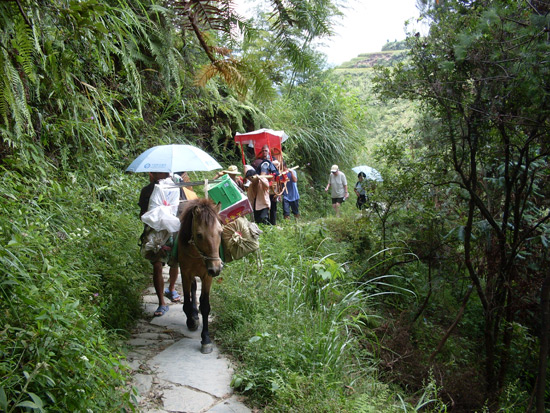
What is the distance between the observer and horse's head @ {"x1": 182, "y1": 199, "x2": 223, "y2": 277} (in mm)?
4375

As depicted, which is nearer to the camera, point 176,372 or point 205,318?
point 176,372

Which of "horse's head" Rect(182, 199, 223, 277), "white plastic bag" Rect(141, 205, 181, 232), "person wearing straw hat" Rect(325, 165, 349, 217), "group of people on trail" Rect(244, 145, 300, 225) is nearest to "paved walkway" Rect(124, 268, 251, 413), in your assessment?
"horse's head" Rect(182, 199, 223, 277)

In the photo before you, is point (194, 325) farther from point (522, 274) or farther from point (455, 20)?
point (455, 20)

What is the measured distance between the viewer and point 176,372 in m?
4.21

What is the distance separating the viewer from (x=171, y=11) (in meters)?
2.58

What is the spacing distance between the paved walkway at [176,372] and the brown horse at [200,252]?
214 mm

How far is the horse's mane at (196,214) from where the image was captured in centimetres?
446

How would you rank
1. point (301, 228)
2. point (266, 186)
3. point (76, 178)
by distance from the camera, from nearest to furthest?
point (76, 178)
point (301, 228)
point (266, 186)

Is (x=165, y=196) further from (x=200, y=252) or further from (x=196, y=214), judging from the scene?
(x=200, y=252)

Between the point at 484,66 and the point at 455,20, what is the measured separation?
79cm

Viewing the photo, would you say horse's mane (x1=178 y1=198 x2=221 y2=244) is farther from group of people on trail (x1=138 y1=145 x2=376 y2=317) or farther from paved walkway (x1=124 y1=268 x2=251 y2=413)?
paved walkway (x1=124 y1=268 x2=251 y2=413)

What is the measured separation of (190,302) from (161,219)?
3.53 feet

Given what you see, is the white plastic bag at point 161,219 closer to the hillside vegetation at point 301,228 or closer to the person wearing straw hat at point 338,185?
the hillside vegetation at point 301,228

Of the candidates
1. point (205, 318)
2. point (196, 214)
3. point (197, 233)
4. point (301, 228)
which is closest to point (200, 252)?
point (197, 233)
